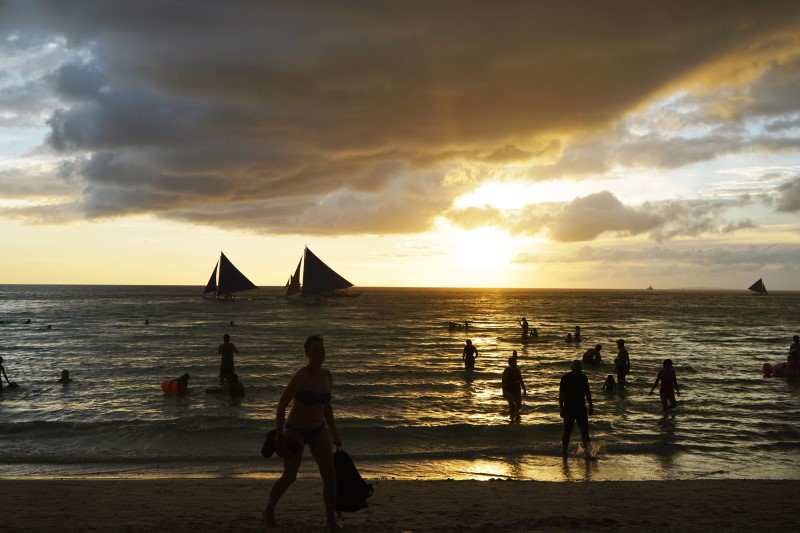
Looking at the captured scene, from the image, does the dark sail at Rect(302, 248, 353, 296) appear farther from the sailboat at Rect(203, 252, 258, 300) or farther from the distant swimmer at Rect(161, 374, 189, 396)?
the distant swimmer at Rect(161, 374, 189, 396)

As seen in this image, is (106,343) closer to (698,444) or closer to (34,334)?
(34,334)

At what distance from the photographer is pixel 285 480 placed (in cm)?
632

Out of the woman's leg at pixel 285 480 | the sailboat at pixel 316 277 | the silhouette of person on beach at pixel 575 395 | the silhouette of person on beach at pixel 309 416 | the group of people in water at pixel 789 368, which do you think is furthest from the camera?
the sailboat at pixel 316 277

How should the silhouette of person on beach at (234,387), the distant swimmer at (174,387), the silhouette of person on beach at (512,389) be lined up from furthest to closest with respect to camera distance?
the distant swimmer at (174,387)
the silhouette of person on beach at (234,387)
the silhouette of person on beach at (512,389)

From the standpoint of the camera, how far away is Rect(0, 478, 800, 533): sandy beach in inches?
274

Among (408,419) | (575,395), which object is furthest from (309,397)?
(408,419)

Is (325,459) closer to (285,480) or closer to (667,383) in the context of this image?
(285,480)

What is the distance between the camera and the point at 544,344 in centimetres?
4003

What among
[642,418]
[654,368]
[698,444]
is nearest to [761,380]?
[654,368]

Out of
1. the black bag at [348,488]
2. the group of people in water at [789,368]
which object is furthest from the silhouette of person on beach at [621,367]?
the black bag at [348,488]

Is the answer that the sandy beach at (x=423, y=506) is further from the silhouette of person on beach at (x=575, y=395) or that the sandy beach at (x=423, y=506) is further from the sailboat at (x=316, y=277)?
the sailboat at (x=316, y=277)

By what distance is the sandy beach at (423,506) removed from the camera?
6.95 m

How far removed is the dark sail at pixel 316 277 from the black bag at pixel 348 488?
7288 cm

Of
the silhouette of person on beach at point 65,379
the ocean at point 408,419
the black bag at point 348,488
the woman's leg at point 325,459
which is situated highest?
the woman's leg at point 325,459
